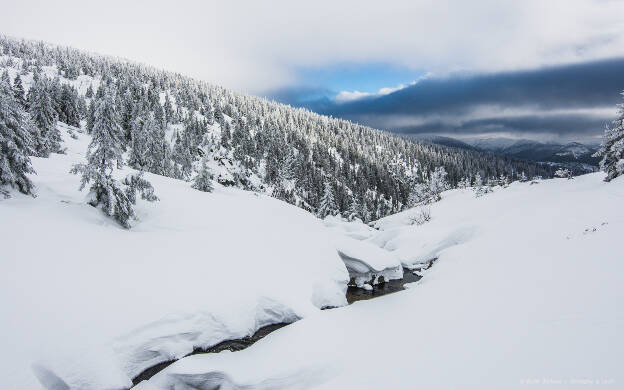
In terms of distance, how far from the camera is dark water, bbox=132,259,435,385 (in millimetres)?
10586

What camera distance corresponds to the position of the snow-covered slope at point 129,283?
9164mm

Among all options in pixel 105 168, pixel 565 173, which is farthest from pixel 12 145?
pixel 565 173

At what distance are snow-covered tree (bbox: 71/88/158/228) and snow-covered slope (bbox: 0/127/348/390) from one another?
65cm

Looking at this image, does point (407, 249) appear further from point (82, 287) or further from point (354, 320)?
point (82, 287)

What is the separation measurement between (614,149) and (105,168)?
123ft

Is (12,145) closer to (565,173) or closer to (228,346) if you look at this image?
(228,346)

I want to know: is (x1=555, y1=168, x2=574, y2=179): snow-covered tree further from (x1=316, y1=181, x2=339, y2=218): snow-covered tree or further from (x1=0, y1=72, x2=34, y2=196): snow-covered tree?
(x1=0, y1=72, x2=34, y2=196): snow-covered tree

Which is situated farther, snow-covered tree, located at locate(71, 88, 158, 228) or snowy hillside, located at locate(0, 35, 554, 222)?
snowy hillside, located at locate(0, 35, 554, 222)

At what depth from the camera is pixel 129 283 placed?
1191 centimetres

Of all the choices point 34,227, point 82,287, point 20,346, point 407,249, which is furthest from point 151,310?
point 407,249

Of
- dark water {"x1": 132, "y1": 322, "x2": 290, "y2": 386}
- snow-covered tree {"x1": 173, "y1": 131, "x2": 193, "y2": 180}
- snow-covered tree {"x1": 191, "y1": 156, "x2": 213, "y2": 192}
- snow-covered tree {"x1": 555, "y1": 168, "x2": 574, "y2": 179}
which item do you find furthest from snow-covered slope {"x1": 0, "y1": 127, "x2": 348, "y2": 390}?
snow-covered tree {"x1": 173, "y1": 131, "x2": 193, "y2": 180}

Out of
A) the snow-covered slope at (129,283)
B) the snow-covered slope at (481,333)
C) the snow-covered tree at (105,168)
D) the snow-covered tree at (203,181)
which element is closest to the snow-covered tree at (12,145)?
the snow-covered slope at (129,283)

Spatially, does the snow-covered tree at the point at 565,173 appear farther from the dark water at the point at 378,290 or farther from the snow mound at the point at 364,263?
the snow mound at the point at 364,263

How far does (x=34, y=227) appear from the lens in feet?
41.2
